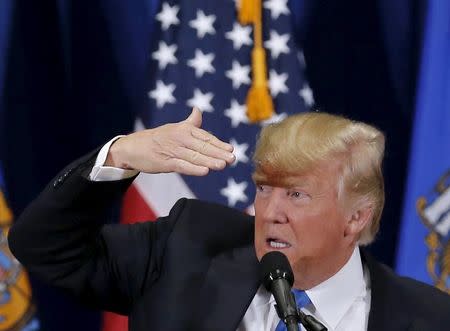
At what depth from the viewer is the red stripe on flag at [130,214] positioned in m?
3.05

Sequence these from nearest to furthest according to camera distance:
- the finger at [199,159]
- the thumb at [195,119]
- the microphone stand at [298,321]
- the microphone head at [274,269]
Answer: the microphone stand at [298,321], the microphone head at [274,269], the finger at [199,159], the thumb at [195,119]

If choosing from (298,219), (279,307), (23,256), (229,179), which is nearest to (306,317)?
(279,307)

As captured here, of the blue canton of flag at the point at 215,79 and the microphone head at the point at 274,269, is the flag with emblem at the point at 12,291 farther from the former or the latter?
the microphone head at the point at 274,269

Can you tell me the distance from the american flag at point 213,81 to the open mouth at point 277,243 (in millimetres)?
1165

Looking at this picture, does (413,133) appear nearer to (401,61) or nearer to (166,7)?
(401,61)

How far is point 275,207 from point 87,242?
405 mm

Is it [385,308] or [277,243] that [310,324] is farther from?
[385,308]

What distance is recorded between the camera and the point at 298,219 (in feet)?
6.10

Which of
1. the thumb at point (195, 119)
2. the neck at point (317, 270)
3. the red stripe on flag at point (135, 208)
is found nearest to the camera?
the thumb at point (195, 119)

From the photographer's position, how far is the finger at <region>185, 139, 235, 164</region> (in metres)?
1.60

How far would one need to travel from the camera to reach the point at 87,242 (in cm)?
190

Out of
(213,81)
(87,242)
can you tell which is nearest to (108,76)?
(213,81)

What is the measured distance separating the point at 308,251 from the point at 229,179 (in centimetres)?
118

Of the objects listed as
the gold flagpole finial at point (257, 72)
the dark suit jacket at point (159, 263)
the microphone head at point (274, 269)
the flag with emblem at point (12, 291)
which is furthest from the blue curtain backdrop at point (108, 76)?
the microphone head at point (274, 269)
